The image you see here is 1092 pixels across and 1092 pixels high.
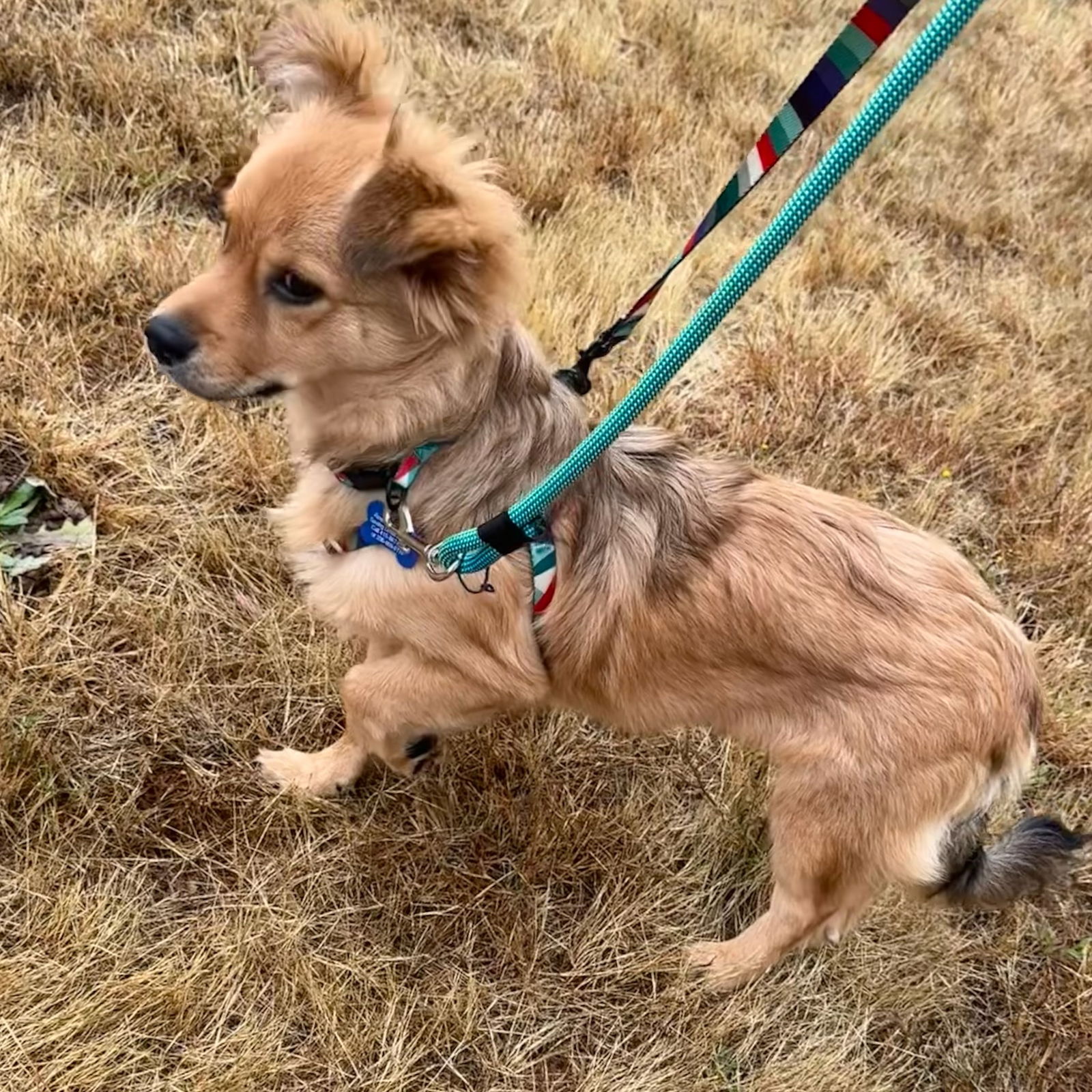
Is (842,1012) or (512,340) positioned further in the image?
(842,1012)

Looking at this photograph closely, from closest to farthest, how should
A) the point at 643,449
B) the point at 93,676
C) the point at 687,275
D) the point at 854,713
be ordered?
the point at 854,713 → the point at 643,449 → the point at 93,676 → the point at 687,275

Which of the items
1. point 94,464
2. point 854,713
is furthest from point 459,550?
point 94,464

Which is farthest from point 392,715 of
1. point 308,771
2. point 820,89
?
point 820,89

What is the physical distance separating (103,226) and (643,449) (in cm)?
243

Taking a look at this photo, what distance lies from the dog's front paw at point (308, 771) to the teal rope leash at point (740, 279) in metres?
0.89

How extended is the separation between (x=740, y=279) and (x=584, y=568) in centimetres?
87

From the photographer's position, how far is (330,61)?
1.95m

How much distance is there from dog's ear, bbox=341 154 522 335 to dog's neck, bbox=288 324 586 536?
0.52 ft

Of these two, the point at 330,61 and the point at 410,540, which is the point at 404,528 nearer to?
the point at 410,540

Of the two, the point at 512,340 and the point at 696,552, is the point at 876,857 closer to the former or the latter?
the point at 696,552

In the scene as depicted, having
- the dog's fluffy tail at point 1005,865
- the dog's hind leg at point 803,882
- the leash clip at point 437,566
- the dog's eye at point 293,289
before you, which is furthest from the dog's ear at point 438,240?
the dog's fluffy tail at point 1005,865

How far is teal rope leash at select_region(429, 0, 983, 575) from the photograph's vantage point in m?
1.20

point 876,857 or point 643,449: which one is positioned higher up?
point 643,449

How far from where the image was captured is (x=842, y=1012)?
8.23 ft
